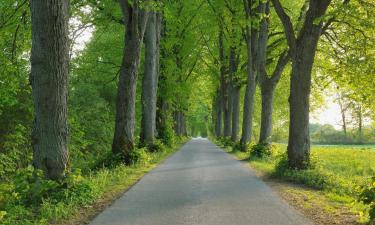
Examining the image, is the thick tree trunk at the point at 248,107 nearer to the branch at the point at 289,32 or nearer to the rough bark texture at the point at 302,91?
the branch at the point at 289,32

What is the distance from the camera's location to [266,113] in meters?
22.1

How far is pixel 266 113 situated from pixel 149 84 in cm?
629

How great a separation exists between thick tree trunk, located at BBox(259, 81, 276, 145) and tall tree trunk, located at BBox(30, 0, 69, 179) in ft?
47.1

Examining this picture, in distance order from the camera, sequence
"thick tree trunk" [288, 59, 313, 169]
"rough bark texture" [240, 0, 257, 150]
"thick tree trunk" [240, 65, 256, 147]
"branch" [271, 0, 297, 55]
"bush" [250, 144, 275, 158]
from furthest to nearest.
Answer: "thick tree trunk" [240, 65, 256, 147]
"rough bark texture" [240, 0, 257, 150]
"bush" [250, 144, 275, 158]
"branch" [271, 0, 297, 55]
"thick tree trunk" [288, 59, 313, 169]

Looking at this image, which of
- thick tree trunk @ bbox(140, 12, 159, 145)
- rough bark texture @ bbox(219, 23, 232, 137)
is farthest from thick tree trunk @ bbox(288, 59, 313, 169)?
rough bark texture @ bbox(219, 23, 232, 137)

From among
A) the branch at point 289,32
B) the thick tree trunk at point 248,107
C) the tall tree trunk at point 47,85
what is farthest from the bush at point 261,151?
the tall tree trunk at point 47,85

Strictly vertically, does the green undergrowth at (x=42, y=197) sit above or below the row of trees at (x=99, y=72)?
below

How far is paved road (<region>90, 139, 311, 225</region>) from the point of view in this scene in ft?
24.0

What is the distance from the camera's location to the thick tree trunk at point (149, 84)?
22.6 metres

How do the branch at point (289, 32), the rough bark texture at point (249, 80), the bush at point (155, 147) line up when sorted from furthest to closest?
the rough bark texture at point (249, 80) → the bush at point (155, 147) → the branch at point (289, 32)

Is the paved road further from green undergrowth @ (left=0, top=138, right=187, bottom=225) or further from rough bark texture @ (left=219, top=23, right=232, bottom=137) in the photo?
rough bark texture @ (left=219, top=23, right=232, bottom=137)

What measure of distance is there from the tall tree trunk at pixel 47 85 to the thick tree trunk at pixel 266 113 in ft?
47.1

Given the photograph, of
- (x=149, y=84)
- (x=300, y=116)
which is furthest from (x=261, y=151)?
(x=149, y=84)

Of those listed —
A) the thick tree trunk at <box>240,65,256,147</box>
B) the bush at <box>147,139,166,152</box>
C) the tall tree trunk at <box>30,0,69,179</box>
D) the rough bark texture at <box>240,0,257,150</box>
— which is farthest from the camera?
the thick tree trunk at <box>240,65,256,147</box>
